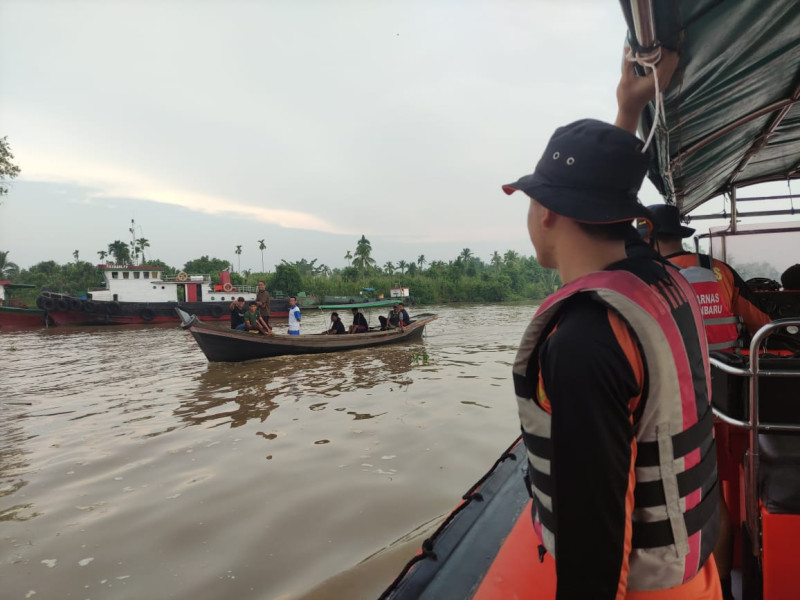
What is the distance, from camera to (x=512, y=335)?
58.3ft

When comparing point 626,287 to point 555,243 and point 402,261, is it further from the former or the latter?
point 402,261

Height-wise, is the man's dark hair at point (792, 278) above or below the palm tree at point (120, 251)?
below

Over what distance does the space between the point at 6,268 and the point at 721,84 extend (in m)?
75.3

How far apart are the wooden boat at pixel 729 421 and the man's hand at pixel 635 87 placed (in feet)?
0.24

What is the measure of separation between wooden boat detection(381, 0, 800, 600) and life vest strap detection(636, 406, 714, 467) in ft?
2.27

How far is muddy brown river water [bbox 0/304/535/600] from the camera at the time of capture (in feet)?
10.8

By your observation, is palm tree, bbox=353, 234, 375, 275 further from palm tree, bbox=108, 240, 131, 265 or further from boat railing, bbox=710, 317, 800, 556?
boat railing, bbox=710, 317, 800, 556

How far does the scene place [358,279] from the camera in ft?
169

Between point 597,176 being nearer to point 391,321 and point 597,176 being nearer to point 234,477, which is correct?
point 234,477

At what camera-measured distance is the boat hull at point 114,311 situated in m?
24.1

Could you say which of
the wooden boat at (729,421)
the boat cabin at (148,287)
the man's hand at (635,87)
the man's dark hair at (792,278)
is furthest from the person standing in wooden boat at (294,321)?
the boat cabin at (148,287)

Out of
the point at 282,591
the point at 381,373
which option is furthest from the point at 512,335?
the point at 282,591

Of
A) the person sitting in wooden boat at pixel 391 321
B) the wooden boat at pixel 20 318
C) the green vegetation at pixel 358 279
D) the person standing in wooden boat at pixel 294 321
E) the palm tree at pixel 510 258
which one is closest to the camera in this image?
the person standing in wooden boat at pixel 294 321

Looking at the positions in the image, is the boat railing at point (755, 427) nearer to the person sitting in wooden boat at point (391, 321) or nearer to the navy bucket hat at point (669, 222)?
the navy bucket hat at point (669, 222)
